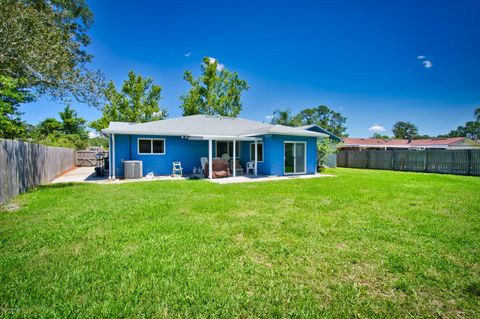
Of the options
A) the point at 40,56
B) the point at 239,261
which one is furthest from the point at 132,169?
the point at 239,261

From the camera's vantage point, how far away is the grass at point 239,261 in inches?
89.7

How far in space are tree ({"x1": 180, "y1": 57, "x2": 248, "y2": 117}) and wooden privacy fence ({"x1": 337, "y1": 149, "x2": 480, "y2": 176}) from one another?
17083 mm

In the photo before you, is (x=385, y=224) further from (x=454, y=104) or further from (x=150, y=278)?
(x=454, y=104)

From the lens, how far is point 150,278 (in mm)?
2723

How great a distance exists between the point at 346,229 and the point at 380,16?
13187 mm

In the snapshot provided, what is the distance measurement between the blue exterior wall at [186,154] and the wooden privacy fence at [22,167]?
308 centimetres

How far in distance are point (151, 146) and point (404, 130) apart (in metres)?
80.7

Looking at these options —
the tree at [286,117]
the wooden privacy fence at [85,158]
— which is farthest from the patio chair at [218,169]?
the tree at [286,117]

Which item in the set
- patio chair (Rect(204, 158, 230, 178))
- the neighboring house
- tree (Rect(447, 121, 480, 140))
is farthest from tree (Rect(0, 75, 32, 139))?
tree (Rect(447, 121, 480, 140))

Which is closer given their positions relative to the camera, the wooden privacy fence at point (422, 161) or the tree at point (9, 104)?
the tree at point (9, 104)

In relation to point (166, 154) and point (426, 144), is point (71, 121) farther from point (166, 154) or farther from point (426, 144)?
point (426, 144)

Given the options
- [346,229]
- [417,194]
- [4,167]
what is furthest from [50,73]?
[417,194]

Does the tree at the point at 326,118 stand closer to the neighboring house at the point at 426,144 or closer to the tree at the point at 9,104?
the neighboring house at the point at 426,144

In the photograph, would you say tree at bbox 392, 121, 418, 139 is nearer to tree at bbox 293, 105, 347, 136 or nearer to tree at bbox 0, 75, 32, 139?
tree at bbox 293, 105, 347, 136
